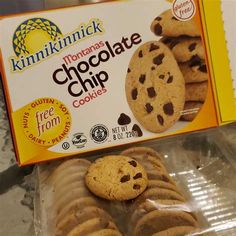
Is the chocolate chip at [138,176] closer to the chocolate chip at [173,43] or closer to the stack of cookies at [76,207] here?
the stack of cookies at [76,207]

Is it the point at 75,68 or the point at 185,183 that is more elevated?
the point at 75,68

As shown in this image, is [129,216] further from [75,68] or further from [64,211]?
[75,68]

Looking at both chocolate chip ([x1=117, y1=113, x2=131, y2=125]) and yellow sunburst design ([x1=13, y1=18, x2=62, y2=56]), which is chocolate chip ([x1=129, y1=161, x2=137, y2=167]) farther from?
yellow sunburst design ([x1=13, y1=18, x2=62, y2=56])

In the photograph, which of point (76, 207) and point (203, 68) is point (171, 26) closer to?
point (203, 68)

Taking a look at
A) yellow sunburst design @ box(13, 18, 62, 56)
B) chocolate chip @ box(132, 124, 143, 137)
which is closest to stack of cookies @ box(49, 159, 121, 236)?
chocolate chip @ box(132, 124, 143, 137)

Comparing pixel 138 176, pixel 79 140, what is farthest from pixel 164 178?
pixel 79 140

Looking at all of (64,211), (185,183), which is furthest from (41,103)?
(185,183)
